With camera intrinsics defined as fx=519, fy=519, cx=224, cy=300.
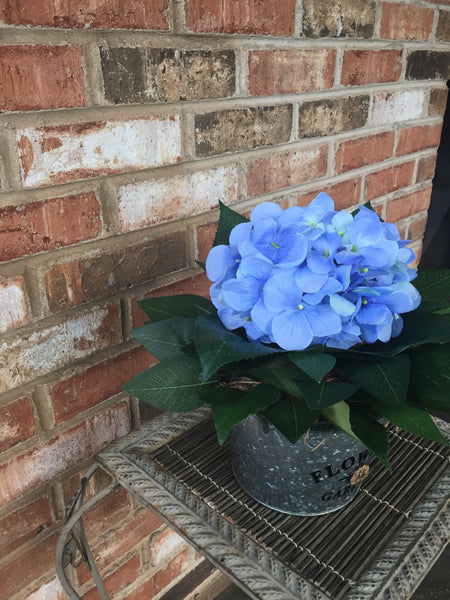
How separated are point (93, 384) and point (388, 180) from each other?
Answer: 34.5 inches

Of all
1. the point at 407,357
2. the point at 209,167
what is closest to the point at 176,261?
the point at 209,167

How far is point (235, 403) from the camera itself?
589mm

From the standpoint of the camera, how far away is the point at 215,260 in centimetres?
63

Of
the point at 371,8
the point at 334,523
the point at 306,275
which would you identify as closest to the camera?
the point at 306,275

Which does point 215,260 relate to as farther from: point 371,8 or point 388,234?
point 371,8

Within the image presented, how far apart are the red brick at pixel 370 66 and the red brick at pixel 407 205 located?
31 centimetres

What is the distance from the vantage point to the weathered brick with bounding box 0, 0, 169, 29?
0.59m

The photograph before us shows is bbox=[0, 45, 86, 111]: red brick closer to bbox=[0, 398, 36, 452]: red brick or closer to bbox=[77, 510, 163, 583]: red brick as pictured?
bbox=[0, 398, 36, 452]: red brick

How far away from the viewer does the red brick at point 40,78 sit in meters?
0.60

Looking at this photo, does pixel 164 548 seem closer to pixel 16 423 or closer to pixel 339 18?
pixel 16 423

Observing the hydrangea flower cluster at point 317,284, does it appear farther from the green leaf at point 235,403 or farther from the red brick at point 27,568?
the red brick at point 27,568

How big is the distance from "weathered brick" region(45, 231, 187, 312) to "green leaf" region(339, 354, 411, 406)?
37cm

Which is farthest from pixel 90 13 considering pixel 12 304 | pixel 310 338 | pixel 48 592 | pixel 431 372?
pixel 48 592

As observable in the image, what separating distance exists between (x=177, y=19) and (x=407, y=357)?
0.56 meters
